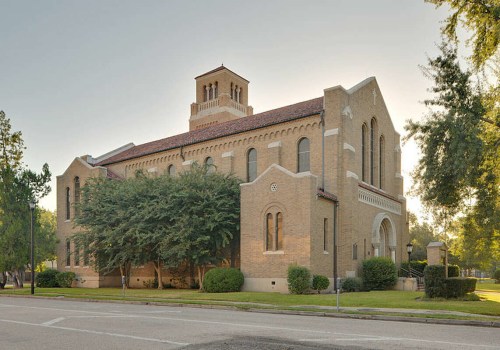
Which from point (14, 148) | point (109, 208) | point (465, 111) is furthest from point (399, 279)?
point (14, 148)

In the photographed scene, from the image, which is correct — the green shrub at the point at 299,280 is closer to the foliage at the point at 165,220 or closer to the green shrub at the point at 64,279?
the foliage at the point at 165,220

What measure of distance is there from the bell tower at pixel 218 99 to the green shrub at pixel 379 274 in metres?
26.1

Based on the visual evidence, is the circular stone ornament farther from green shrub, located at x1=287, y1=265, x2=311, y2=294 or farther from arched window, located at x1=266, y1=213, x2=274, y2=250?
green shrub, located at x1=287, y1=265, x2=311, y2=294

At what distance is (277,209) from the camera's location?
86.5 ft

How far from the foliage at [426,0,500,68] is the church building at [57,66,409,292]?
1041cm

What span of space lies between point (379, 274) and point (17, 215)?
28679mm

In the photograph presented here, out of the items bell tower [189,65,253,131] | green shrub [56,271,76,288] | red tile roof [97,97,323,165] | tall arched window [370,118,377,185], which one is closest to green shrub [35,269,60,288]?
green shrub [56,271,76,288]

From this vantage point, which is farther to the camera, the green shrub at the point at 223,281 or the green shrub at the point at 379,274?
the green shrub at the point at 379,274

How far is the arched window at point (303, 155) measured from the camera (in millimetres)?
30297

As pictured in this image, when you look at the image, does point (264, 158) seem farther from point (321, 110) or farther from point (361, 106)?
point (361, 106)

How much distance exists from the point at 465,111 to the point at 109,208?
76.0 ft

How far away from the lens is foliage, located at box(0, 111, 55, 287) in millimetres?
36406

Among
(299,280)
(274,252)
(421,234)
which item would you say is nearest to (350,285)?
(299,280)

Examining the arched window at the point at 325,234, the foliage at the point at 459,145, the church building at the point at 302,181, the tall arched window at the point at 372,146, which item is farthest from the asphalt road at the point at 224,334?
the tall arched window at the point at 372,146
